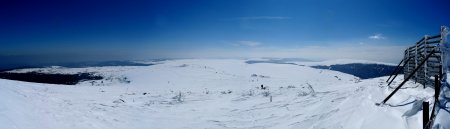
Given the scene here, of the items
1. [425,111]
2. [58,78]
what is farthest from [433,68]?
[58,78]

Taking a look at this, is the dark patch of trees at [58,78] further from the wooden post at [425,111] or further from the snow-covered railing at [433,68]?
the wooden post at [425,111]

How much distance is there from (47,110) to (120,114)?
9.86ft

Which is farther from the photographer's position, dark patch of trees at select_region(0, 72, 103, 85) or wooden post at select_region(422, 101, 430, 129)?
dark patch of trees at select_region(0, 72, 103, 85)

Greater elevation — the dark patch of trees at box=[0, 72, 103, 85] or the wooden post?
the wooden post

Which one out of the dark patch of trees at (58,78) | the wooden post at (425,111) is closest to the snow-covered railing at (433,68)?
the wooden post at (425,111)

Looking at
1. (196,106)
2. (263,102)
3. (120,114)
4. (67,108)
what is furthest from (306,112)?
(67,108)

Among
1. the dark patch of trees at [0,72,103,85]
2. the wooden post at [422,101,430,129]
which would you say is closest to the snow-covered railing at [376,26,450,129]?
the wooden post at [422,101,430,129]

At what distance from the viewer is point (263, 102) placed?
51.1 feet

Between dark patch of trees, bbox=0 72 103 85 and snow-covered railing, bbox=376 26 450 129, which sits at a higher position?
snow-covered railing, bbox=376 26 450 129

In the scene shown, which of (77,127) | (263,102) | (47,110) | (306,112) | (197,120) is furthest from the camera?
(263,102)

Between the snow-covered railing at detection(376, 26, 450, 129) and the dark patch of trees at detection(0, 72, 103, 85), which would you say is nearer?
the snow-covered railing at detection(376, 26, 450, 129)

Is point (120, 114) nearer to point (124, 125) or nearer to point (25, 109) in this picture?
point (124, 125)

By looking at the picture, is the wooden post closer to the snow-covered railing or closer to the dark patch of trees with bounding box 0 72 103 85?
the snow-covered railing

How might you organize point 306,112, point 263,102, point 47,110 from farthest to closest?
1. point 263,102
2. point 306,112
3. point 47,110
